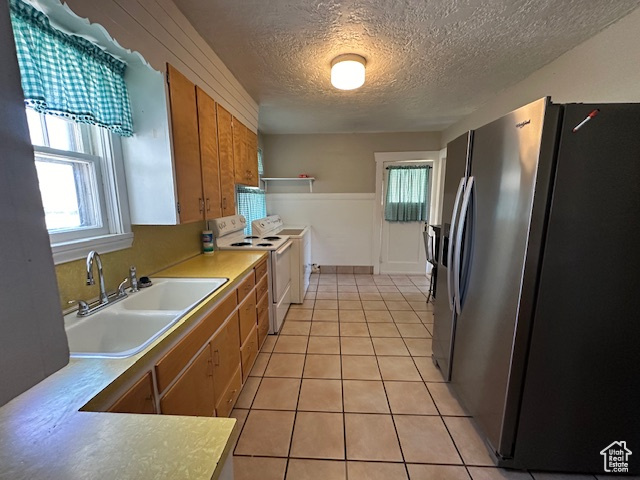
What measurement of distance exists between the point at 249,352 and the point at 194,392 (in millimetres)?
830

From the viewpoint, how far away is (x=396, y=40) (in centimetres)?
181

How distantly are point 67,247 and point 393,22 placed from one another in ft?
6.95

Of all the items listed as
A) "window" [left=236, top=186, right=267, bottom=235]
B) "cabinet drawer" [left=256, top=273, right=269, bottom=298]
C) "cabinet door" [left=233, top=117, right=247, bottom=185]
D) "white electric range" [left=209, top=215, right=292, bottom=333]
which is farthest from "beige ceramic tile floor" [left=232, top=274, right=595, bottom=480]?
"cabinet door" [left=233, top=117, right=247, bottom=185]

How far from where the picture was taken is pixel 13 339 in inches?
13.6

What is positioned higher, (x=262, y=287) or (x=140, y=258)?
(x=140, y=258)

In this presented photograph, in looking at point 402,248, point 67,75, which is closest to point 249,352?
point 67,75

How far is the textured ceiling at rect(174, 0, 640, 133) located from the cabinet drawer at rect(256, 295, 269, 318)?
1.94 metres

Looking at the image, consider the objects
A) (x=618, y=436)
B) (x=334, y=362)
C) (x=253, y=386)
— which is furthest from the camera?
(x=334, y=362)

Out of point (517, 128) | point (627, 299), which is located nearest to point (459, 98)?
point (517, 128)

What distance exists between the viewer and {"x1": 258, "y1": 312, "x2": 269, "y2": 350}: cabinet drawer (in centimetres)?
235

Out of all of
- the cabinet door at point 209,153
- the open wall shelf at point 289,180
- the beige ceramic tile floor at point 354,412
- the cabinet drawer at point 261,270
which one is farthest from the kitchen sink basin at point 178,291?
the open wall shelf at point 289,180

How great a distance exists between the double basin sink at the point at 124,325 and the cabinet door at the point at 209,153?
0.68m

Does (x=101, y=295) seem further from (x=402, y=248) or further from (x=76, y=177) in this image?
(x=402, y=248)

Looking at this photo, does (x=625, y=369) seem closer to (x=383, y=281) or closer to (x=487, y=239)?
(x=487, y=239)
